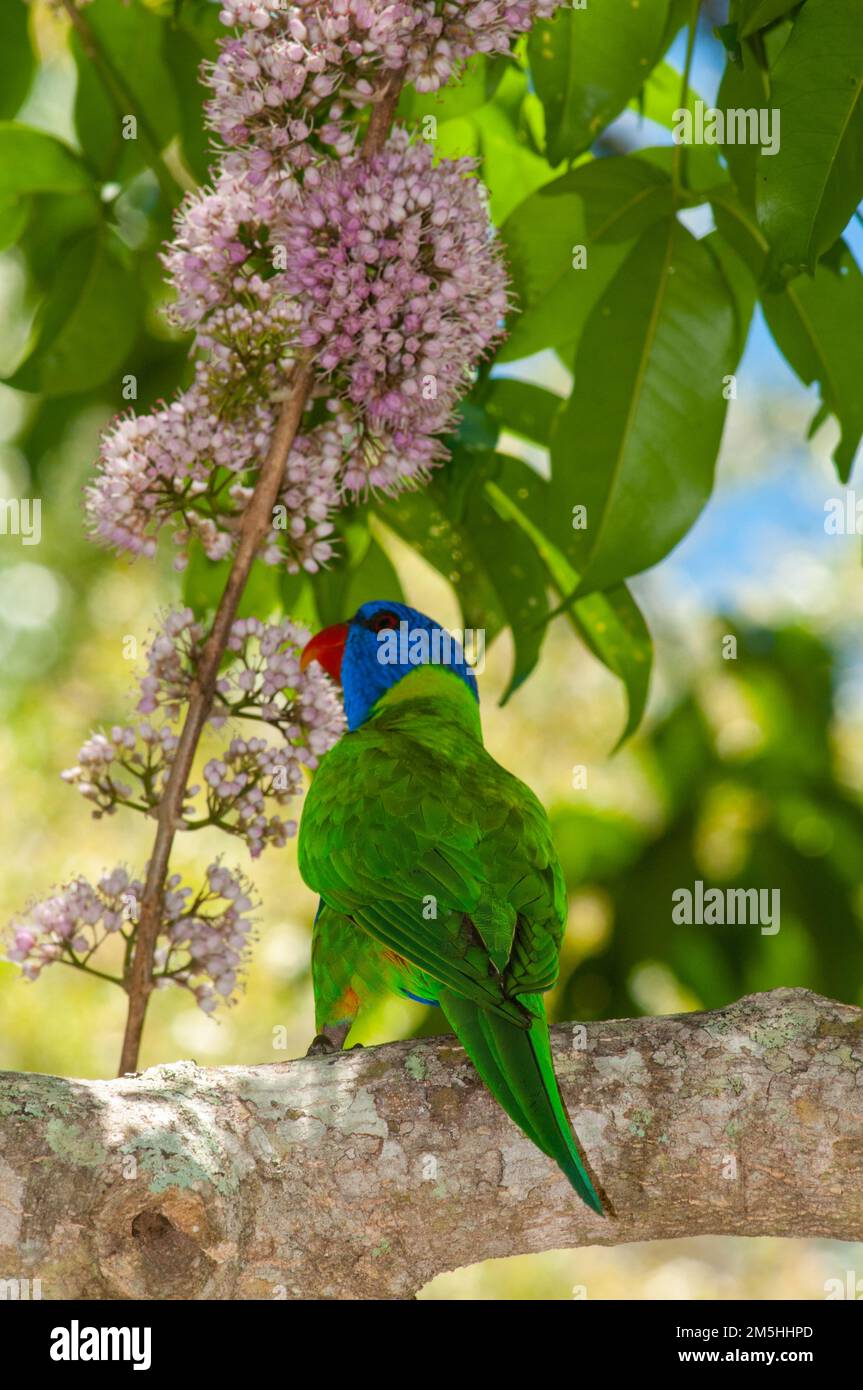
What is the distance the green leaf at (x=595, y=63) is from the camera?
1.93 m

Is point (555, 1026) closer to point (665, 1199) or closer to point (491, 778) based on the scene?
point (665, 1199)

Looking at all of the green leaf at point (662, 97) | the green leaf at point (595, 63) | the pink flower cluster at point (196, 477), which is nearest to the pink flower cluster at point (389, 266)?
the pink flower cluster at point (196, 477)

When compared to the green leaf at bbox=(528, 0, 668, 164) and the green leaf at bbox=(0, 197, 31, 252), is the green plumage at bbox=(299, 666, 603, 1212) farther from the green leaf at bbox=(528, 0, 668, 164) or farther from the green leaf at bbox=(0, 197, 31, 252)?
the green leaf at bbox=(0, 197, 31, 252)

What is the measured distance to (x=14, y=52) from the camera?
242 centimetres

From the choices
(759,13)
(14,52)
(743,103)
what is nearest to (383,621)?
(743,103)

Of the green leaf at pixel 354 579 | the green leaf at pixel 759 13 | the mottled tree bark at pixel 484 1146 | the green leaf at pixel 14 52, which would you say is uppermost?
the green leaf at pixel 14 52

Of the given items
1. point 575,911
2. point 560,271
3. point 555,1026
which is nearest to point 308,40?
point 560,271

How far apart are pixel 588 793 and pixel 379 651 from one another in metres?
2.51

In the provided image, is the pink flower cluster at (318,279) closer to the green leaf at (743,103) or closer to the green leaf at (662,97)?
the green leaf at (743,103)

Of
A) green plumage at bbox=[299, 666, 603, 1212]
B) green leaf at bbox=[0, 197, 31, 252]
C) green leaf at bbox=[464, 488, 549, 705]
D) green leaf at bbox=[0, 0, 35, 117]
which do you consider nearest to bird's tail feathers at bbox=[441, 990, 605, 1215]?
green plumage at bbox=[299, 666, 603, 1212]

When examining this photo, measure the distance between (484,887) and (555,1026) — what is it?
0.20m

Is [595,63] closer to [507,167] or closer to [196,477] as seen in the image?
[507,167]

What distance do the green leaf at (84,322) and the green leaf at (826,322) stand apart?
1.10 meters
